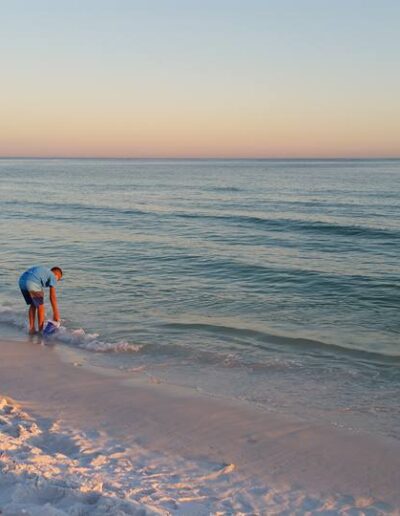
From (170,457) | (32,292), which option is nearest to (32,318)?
(32,292)

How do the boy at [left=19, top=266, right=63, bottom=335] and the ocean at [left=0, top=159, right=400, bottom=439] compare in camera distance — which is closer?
the ocean at [left=0, top=159, right=400, bottom=439]

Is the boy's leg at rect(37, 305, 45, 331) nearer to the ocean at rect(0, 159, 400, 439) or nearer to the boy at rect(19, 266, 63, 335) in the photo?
the boy at rect(19, 266, 63, 335)

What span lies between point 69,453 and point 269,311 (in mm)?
7420

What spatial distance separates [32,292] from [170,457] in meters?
5.76

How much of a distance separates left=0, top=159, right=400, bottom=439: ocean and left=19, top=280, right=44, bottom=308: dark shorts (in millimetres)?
728

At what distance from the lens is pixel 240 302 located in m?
13.6

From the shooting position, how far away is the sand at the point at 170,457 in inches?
197

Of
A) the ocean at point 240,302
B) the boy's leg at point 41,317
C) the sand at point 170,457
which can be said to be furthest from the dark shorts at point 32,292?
the sand at point 170,457

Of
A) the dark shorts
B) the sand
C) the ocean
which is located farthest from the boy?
the sand

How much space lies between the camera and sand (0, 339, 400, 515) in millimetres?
5001

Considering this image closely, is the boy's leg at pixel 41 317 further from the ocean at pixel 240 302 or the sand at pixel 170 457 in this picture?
the sand at pixel 170 457

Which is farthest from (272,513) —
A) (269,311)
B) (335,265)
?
(335,265)

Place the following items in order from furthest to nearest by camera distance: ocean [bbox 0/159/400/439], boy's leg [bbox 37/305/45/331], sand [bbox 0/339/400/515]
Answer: boy's leg [bbox 37/305/45/331], ocean [bbox 0/159/400/439], sand [bbox 0/339/400/515]

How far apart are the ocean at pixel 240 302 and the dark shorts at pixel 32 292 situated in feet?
2.39
